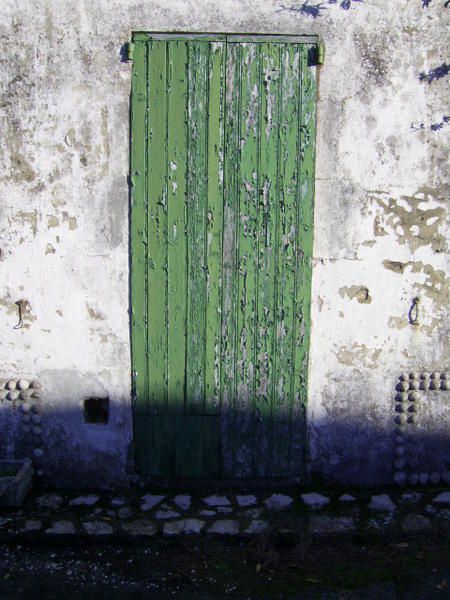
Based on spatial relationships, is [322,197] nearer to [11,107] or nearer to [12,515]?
[11,107]

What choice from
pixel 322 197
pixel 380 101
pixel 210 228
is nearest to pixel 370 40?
pixel 380 101

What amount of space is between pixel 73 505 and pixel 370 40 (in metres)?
3.30

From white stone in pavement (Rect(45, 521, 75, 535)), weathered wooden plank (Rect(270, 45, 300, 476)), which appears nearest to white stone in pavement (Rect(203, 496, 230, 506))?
weathered wooden plank (Rect(270, 45, 300, 476))

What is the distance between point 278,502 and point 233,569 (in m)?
0.70

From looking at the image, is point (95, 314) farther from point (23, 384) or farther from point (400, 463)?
point (400, 463)

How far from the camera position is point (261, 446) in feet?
14.5

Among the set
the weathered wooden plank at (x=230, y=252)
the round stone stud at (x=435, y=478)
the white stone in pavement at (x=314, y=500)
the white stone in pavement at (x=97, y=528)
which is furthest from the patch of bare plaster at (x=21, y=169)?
the round stone stud at (x=435, y=478)

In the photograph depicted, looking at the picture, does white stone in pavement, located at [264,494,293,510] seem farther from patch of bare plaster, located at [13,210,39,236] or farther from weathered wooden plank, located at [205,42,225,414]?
patch of bare plaster, located at [13,210,39,236]

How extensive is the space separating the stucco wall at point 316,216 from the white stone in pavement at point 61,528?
1.41 feet

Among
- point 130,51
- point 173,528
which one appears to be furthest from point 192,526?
point 130,51

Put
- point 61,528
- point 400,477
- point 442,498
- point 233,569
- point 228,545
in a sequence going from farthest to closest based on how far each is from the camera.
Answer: point 400,477, point 442,498, point 61,528, point 228,545, point 233,569

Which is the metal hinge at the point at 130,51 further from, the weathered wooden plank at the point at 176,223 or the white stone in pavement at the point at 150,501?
the white stone in pavement at the point at 150,501

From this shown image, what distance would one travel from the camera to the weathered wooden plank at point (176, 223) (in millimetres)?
4086

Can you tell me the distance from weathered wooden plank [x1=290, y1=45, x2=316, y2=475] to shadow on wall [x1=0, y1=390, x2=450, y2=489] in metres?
0.02
